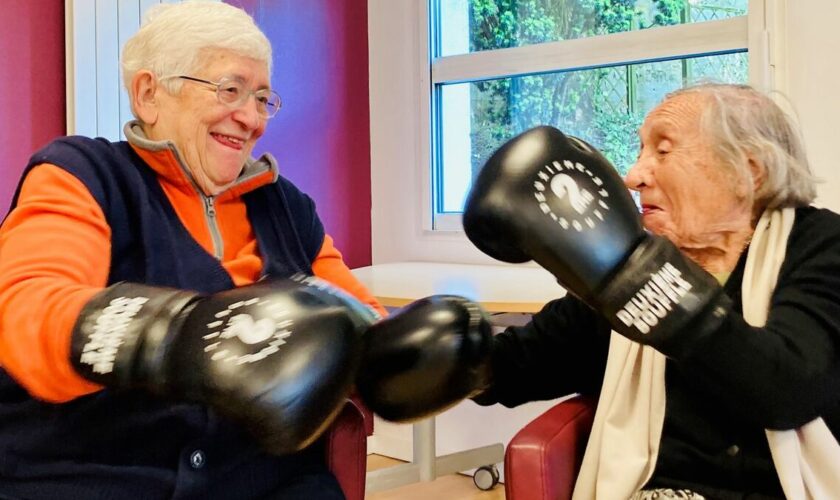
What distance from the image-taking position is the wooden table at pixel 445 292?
1.87m

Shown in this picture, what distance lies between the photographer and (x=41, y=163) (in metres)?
1.11

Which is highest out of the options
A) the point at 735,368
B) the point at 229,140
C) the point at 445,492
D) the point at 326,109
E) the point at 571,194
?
the point at 326,109

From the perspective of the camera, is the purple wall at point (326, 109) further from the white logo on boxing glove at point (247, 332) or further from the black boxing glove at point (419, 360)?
the white logo on boxing glove at point (247, 332)

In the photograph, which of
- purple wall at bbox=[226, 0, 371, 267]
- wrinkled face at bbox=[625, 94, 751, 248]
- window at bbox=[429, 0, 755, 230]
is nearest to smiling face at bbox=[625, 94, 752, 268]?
wrinkled face at bbox=[625, 94, 751, 248]

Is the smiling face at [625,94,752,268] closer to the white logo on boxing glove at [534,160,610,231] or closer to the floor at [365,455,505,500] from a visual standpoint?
the white logo on boxing glove at [534,160,610,231]

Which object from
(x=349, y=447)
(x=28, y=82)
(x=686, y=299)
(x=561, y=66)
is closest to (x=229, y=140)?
(x=349, y=447)

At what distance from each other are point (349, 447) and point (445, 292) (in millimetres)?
686

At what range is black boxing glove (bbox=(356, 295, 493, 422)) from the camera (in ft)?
3.64

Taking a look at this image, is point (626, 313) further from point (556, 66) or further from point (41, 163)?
point (556, 66)

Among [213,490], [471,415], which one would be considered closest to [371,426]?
[213,490]

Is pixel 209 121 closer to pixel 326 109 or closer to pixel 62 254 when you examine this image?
pixel 62 254

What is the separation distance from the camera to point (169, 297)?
892 millimetres

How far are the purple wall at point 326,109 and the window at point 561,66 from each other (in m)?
0.26

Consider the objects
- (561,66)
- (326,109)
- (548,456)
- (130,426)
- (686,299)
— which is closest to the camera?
(686,299)
